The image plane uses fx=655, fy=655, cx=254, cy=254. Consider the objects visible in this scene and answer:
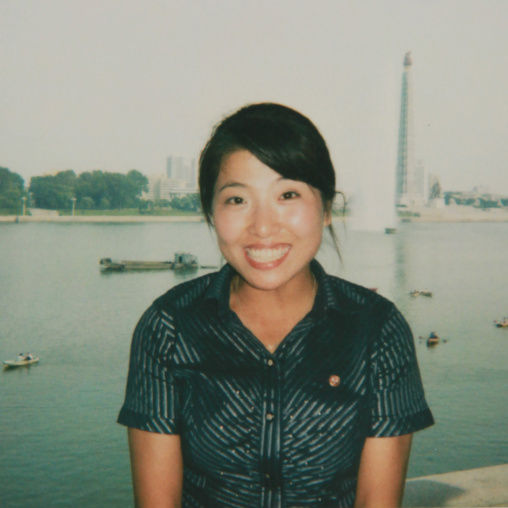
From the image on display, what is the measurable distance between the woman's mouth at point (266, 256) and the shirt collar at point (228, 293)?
0.07 meters

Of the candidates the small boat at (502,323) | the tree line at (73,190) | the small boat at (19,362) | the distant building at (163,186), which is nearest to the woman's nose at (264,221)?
the small boat at (19,362)

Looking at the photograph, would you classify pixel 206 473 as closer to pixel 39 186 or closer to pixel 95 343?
pixel 95 343

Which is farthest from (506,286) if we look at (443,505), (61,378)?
(443,505)

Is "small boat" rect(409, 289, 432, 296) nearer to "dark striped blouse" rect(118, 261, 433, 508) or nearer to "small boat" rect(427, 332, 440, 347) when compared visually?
"small boat" rect(427, 332, 440, 347)

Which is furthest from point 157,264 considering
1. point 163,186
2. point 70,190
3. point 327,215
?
point 163,186

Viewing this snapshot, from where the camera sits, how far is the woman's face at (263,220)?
2.90 ft

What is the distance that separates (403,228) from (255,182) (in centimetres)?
4693

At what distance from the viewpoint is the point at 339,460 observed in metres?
0.86

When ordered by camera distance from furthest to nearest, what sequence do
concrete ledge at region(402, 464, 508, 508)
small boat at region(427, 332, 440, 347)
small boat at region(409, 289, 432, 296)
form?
small boat at region(409, 289, 432, 296)
small boat at region(427, 332, 440, 347)
concrete ledge at region(402, 464, 508, 508)

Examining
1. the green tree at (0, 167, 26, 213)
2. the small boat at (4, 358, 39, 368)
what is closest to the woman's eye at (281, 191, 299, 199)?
the small boat at (4, 358, 39, 368)

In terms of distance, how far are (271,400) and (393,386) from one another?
0.54 feet

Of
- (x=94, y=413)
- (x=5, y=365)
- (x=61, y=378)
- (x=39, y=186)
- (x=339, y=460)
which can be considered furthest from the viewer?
(x=39, y=186)

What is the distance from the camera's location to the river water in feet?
34.2

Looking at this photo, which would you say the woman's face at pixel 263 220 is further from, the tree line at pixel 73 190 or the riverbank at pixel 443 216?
the riverbank at pixel 443 216
